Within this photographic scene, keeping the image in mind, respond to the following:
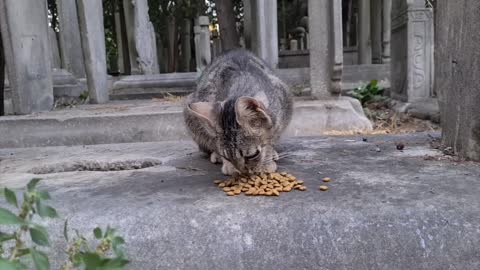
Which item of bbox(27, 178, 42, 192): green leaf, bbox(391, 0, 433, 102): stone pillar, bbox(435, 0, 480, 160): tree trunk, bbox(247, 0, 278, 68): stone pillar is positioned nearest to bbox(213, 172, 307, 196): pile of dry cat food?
bbox(435, 0, 480, 160): tree trunk

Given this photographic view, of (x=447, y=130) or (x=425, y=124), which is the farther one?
(x=425, y=124)

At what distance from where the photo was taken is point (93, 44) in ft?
15.4

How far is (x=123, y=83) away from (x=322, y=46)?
3.74 meters

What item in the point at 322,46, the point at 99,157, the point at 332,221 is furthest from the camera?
the point at 322,46

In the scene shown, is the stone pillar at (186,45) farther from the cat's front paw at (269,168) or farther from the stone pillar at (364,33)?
the cat's front paw at (269,168)

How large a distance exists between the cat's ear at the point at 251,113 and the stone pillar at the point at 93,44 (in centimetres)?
339

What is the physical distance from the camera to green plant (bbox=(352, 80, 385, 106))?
586cm

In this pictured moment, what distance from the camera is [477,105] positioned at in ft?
6.43

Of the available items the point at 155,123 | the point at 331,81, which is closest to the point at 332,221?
the point at 155,123

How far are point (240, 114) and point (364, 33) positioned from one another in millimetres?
9400

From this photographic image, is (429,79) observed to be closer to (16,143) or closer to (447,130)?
(447,130)

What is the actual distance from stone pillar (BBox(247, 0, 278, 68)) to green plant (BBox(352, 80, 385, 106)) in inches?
49.0

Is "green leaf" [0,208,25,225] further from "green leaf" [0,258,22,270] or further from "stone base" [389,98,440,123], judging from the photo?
"stone base" [389,98,440,123]

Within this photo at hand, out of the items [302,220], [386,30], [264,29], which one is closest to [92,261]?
[302,220]
